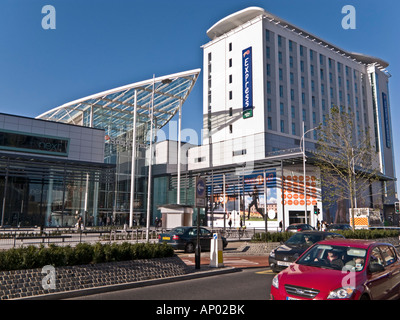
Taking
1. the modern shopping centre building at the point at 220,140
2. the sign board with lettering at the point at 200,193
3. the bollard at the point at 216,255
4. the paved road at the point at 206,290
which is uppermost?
the modern shopping centre building at the point at 220,140

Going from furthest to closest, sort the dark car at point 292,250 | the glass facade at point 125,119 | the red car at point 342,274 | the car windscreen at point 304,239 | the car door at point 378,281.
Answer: the glass facade at point 125,119 < the car windscreen at point 304,239 < the dark car at point 292,250 < the car door at point 378,281 < the red car at point 342,274

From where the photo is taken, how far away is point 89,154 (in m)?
40.2

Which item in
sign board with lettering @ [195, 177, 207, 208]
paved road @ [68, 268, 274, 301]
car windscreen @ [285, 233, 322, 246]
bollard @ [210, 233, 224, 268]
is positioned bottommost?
paved road @ [68, 268, 274, 301]

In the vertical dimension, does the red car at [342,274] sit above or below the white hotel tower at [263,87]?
below

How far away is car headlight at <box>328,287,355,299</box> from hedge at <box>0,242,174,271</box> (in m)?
6.58

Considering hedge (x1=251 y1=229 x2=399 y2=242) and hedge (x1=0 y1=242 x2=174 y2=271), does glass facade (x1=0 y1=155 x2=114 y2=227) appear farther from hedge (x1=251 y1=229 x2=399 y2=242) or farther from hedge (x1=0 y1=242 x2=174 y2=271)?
hedge (x1=0 y1=242 x2=174 y2=271)

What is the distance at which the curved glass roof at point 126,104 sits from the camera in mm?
41375

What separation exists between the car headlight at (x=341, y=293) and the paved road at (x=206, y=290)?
9.52ft

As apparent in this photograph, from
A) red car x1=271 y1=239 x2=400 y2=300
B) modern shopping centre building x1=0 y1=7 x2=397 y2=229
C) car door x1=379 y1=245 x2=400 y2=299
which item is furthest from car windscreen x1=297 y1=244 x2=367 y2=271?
modern shopping centre building x1=0 y1=7 x2=397 y2=229

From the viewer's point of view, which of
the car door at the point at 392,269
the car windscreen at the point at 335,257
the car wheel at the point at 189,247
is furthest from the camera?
the car wheel at the point at 189,247

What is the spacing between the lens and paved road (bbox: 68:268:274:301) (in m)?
8.37

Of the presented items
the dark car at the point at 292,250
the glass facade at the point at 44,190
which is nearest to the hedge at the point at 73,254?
the dark car at the point at 292,250

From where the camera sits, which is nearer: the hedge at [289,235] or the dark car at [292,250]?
the dark car at [292,250]

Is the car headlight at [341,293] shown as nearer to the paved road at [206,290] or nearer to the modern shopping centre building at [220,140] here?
the paved road at [206,290]
